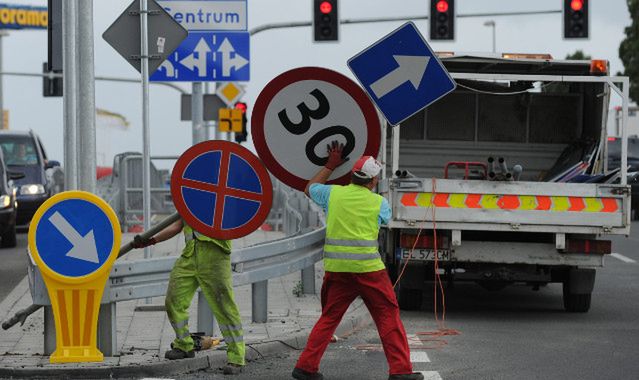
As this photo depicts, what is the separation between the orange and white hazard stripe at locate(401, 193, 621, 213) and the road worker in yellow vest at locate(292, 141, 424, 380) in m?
4.45

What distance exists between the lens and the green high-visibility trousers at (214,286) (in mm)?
10523

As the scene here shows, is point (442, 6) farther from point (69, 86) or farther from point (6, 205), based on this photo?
point (69, 86)

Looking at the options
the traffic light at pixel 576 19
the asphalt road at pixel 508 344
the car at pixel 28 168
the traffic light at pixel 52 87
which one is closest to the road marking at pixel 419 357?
the asphalt road at pixel 508 344

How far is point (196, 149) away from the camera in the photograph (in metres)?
10.5

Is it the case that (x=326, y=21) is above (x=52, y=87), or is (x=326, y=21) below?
above

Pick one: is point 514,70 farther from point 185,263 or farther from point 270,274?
point 185,263

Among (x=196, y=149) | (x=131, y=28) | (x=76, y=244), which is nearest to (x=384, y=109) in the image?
(x=196, y=149)

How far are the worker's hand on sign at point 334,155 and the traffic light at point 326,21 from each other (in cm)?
2037

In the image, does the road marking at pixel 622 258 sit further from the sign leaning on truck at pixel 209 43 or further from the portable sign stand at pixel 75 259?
the portable sign stand at pixel 75 259

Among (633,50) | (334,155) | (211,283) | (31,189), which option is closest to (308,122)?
(334,155)

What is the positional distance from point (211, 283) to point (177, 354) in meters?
0.62

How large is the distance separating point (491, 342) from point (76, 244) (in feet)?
12.7

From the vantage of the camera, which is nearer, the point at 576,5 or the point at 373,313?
the point at 373,313

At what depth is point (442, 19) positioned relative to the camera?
99.0ft
